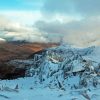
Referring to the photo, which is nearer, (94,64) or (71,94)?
(71,94)

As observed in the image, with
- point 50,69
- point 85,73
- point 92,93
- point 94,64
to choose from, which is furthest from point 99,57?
point 92,93

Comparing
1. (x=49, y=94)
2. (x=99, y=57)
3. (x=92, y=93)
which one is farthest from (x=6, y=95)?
(x=99, y=57)

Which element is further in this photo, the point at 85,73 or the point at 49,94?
the point at 85,73

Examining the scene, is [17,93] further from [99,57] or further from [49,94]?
[99,57]

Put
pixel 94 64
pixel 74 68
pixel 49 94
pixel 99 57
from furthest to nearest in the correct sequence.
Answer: pixel 99 57 → pixel 94 64 → pixel 74 68 → pixel 49 94

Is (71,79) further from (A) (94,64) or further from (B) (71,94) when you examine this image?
(B) (71,94)

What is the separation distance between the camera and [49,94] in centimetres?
2738

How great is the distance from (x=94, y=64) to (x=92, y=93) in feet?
76.1

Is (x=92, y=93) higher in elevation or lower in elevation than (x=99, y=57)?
lower

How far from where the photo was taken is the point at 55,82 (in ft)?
144

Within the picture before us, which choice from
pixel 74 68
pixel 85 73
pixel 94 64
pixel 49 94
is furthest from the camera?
pixel 94 64

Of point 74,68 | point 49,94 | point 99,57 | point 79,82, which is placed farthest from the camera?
point 99,57

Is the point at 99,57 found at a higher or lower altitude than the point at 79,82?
higher

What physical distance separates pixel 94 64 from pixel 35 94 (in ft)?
85.5
